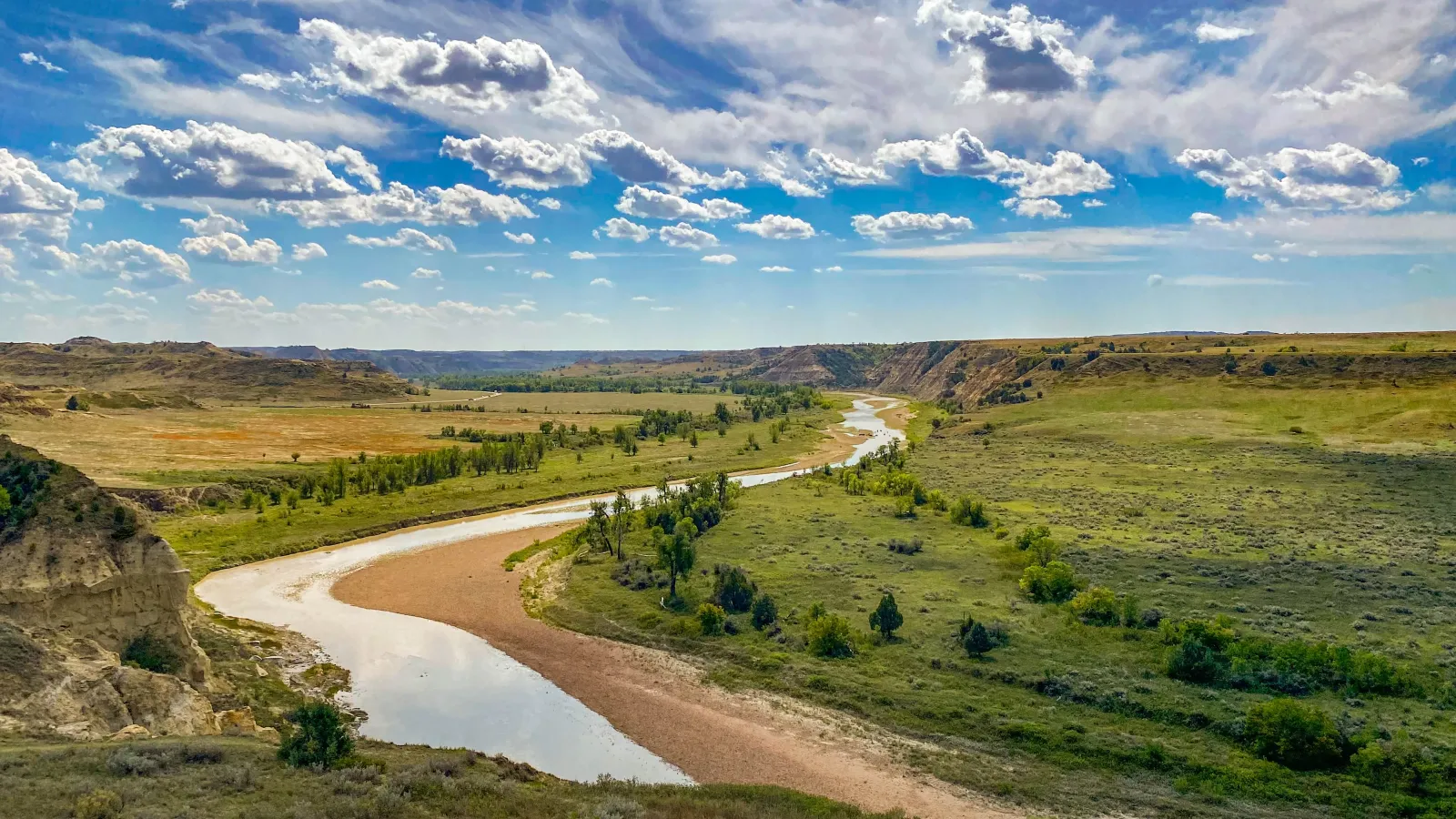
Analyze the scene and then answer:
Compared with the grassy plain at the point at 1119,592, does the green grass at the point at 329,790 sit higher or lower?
higher

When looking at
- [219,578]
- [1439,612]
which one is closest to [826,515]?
[1439,612]

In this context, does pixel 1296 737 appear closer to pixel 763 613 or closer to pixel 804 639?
pixel 804 639

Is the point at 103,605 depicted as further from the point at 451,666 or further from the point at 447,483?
the point at 447,483

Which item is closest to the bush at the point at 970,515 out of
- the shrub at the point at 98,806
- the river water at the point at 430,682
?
the river water at the point at 430,682

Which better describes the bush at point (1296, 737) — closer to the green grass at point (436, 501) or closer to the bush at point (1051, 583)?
the bush at point (1051, 583)

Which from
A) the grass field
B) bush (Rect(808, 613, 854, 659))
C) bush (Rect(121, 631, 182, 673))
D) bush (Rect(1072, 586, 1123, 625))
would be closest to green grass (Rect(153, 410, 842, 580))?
the grass field

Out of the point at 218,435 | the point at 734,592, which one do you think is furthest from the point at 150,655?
the point at 218,435
